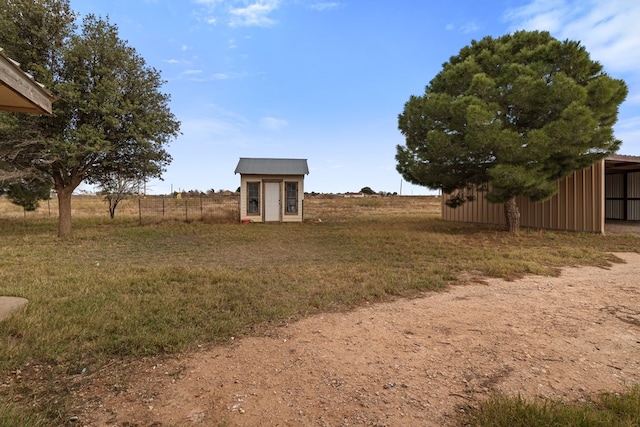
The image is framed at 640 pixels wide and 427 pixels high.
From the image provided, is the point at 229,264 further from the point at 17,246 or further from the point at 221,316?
the point at 17,246

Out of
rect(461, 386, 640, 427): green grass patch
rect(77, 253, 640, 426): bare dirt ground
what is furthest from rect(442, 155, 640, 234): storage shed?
rect(461, 386, 640, 427): green grass patch

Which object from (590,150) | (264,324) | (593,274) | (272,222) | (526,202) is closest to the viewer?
(264,324)

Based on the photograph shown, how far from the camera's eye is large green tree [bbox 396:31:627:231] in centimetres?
948

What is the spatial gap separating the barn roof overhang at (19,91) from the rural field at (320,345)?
2134 mm

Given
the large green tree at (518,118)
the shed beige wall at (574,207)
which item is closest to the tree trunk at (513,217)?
the large green tree at (518,118)

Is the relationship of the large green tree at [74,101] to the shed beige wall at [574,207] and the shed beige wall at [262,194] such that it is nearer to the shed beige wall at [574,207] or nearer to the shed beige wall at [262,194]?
the shed beige wall at [262,194]

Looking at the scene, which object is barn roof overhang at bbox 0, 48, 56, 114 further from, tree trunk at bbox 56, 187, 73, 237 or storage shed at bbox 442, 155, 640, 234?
storage shed at bbox 442, 155, 640, 234

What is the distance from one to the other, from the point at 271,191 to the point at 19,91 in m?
13.8

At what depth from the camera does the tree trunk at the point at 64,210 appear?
36.7 feet

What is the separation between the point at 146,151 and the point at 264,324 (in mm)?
9773

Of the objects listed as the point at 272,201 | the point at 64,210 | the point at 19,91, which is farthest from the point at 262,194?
the point at 19,91

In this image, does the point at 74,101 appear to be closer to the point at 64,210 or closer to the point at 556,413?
→ the point at 64,210

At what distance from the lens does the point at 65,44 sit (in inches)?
383

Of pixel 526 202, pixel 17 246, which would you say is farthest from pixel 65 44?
pixel 526 202
